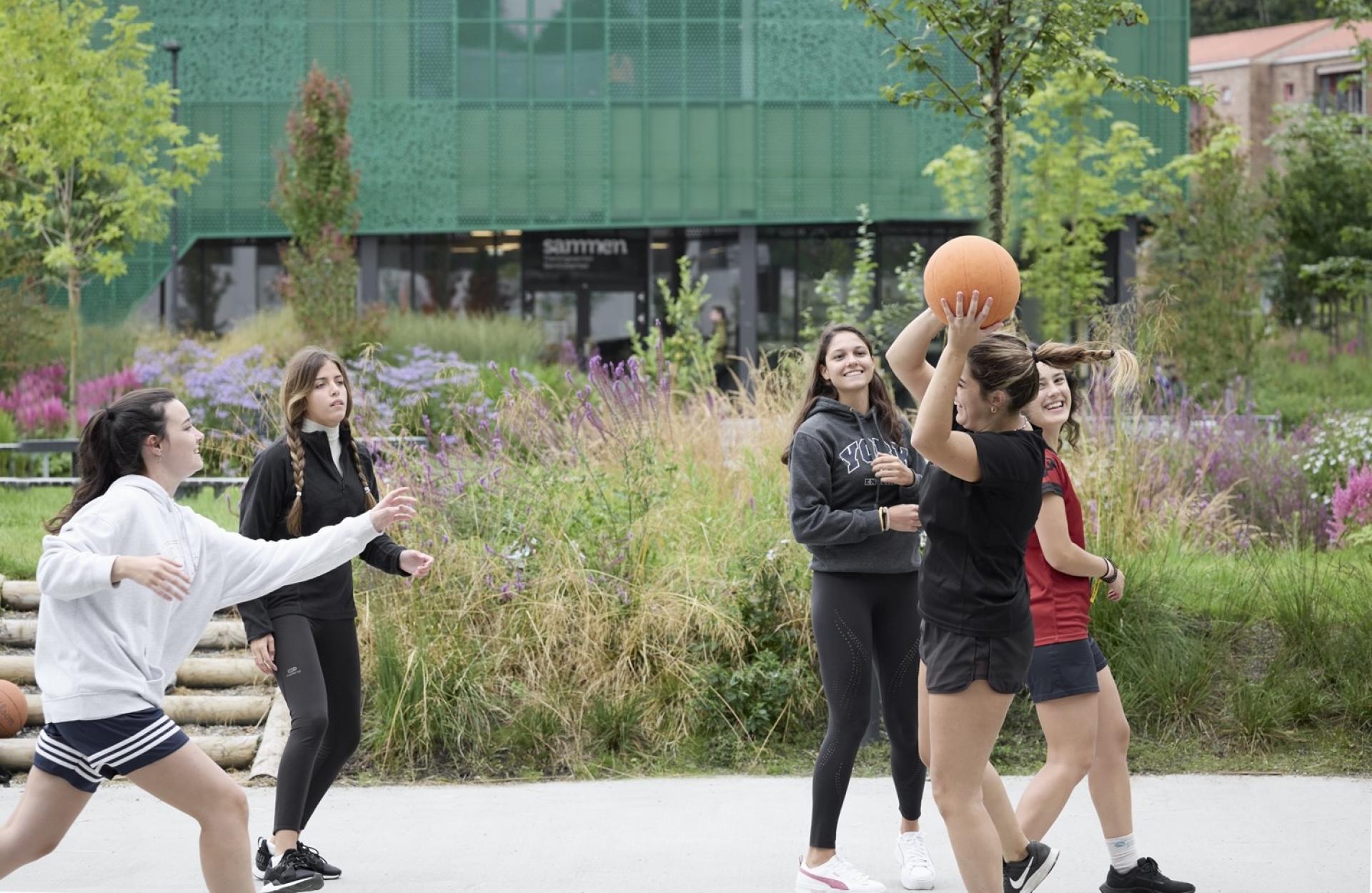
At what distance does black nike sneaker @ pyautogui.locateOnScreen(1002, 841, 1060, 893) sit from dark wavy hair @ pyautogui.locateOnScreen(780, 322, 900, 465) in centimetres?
154

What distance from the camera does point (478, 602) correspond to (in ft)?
23.8

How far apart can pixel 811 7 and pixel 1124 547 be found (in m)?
29.4

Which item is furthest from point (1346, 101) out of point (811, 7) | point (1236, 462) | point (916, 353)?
point (916, 353)

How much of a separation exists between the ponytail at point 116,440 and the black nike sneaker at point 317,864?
164 cm

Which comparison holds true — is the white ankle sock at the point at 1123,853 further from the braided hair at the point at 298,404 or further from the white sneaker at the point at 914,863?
the braided hair at the point at 298,404

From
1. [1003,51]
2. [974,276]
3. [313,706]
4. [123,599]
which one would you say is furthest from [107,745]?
[1003,51]

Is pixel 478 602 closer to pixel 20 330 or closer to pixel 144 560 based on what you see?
pixel 144 560

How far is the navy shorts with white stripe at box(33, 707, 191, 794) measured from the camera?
3.74 m

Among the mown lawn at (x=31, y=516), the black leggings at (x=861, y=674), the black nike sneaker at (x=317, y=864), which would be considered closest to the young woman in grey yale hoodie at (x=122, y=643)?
the black nike sneaker at (x=317, y=864)

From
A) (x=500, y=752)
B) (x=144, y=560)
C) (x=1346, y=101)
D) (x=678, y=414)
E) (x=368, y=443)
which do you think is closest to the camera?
(x=144, y=560)

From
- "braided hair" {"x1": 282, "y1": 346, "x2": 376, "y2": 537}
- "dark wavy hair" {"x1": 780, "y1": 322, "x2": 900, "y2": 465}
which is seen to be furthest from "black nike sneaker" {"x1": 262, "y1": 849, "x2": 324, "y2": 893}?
"dark wavy hair" {"x1": 780, "y1": 322, "x2": 900, "y2": 465}

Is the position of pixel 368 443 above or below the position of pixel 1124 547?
above

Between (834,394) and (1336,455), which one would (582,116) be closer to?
(1336,455)

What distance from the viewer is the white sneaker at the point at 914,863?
16.5 ft
